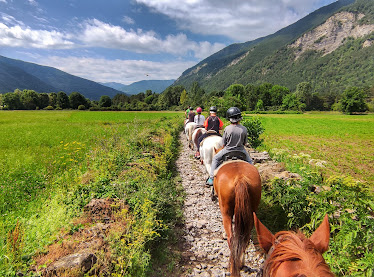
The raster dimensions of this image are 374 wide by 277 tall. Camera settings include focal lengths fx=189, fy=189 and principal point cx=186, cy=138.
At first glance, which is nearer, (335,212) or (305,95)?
(335,212)

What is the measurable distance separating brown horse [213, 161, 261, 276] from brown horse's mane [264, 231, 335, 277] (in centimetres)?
180

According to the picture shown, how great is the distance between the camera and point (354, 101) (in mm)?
68625

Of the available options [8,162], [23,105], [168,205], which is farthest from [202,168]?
[23,105]

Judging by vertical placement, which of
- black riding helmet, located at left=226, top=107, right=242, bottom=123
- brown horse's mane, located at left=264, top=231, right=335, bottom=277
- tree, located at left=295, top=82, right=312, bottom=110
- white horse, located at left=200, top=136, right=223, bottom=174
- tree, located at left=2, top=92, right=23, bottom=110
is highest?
tree, located at left=295, top=82, right=312, bottom=110

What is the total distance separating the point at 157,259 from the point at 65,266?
6.41 ft

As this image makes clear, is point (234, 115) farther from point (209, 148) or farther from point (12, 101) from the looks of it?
point (12, 101)

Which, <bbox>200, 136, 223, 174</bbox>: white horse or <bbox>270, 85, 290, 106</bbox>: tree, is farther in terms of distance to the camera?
<bbox>270, 85, 290, 106</bbox>: tree

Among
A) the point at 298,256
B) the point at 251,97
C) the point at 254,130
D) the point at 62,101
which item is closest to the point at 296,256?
the point at 298,256

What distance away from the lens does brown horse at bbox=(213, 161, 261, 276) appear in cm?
359

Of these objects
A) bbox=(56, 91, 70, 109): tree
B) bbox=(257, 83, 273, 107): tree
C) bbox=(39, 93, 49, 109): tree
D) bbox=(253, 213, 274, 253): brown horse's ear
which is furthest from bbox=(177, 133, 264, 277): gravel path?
bbox=(39, 93, 49, 109): tree

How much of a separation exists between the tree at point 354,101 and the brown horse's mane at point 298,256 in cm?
9089

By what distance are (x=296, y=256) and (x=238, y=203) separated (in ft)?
7.04

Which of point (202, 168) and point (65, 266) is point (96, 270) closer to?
point (65, 266)

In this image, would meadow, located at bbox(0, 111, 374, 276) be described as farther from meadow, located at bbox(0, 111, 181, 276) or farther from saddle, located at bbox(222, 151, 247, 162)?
saddle, located at bbox(222, 151, 247, 162)
